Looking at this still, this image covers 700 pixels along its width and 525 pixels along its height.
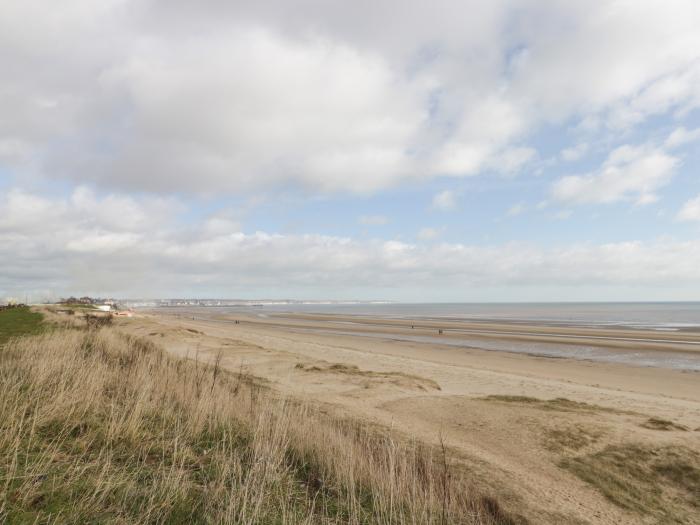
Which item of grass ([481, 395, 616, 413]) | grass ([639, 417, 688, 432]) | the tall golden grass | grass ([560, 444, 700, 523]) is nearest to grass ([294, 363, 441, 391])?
grass ([481, 395, 616, 413])

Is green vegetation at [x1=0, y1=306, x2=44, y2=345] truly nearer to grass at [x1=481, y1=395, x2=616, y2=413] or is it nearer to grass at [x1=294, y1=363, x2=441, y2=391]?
grass at [x1=294, y1=363, x2=441, y2=391]

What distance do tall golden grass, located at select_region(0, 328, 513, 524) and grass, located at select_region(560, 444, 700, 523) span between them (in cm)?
228

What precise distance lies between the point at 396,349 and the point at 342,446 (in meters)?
25.0

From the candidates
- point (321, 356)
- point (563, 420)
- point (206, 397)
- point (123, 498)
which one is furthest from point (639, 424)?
point (321, 356)

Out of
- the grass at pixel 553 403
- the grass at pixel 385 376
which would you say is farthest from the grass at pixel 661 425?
the grass at pixel 385 376

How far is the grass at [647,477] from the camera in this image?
6.61 m

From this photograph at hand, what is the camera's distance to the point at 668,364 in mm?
24469

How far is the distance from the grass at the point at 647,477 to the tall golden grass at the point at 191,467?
228 centimetres

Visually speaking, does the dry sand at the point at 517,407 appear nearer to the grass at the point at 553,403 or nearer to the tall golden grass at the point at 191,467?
the grass at the point at 553,403

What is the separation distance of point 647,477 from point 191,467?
294 inches

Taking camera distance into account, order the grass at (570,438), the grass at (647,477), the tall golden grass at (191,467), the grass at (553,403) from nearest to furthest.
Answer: the tall golden grass at (191,467) → the grass at (647,477) → the grass at (570,438) → the grass at (553,403)

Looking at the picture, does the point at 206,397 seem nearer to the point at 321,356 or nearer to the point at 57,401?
the point at 57,401

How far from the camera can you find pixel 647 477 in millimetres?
7539

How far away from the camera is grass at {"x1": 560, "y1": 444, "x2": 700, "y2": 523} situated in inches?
260
